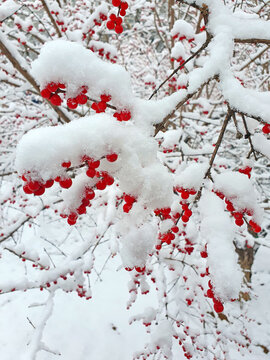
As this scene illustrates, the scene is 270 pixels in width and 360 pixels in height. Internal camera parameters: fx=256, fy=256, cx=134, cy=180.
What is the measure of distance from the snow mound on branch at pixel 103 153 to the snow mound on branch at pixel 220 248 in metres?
0.28

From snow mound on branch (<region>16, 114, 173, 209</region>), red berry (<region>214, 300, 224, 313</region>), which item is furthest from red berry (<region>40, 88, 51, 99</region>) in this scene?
red berry (<region>214, 300, 224, 313</region>)

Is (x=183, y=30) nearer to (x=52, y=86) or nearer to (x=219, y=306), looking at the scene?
(x=52, y=86)

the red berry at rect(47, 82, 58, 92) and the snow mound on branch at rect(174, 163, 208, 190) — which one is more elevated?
the red berry at rect(47, 82, 58, 92)

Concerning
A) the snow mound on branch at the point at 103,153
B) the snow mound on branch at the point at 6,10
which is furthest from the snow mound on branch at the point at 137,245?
the snow mound on branch at the point at 6,10

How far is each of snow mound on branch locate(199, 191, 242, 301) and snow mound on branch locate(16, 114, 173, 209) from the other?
0.28m

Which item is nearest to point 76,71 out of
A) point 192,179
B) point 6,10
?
point 192,179

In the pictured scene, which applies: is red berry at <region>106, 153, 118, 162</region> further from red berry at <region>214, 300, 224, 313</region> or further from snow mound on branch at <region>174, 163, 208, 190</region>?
red berry at <region>214, 300, 224, 313</region>

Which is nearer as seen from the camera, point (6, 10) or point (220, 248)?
point (220, 248)

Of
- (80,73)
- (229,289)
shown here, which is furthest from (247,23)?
(229,289)

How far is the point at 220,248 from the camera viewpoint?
3.49 feet

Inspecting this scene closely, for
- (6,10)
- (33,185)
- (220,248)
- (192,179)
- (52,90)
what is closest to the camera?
(33,185)

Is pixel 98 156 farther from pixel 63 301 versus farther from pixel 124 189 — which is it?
pixel 63 301

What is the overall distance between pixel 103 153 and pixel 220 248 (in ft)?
2.06

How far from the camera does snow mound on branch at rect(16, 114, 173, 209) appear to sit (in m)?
0.77
